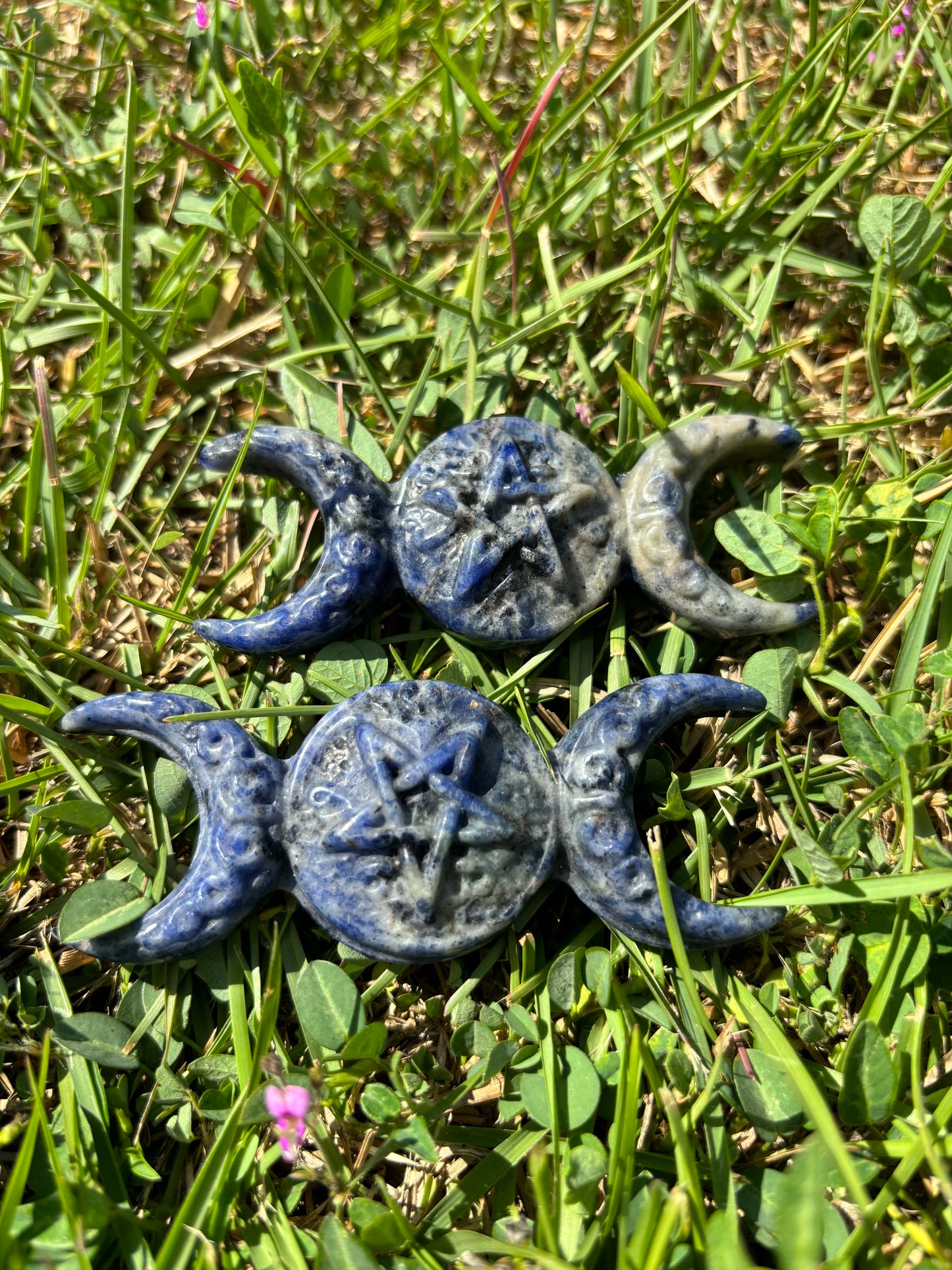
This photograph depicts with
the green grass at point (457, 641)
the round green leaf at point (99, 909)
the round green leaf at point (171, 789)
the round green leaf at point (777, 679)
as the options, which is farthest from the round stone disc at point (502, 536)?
the round green leaf at point (99, 909)

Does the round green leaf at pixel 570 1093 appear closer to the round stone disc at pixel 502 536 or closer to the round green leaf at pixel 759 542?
the round stone disc at pixel 502 536

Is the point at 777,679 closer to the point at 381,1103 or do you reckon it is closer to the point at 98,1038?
the point at 381,1103

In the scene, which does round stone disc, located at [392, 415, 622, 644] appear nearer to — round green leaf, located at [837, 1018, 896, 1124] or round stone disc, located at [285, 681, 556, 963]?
round stone disc, located at [285, 681, 556, 963]

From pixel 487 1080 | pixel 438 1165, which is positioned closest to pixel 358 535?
pixel 487 1080

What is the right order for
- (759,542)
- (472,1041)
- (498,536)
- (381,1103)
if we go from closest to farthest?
(381,1103), (472,1041), (498,536), (759,542)

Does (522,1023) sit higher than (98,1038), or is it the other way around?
(98,1038)

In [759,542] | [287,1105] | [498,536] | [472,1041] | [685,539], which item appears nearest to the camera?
[287,1105]

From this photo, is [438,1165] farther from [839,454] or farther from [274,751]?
[839,454]

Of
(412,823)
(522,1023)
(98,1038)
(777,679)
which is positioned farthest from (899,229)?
(98,1038)

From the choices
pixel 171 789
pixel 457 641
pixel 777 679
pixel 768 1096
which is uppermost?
pixel 457 641

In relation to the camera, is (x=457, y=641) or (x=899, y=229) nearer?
(x=457, y=641)
